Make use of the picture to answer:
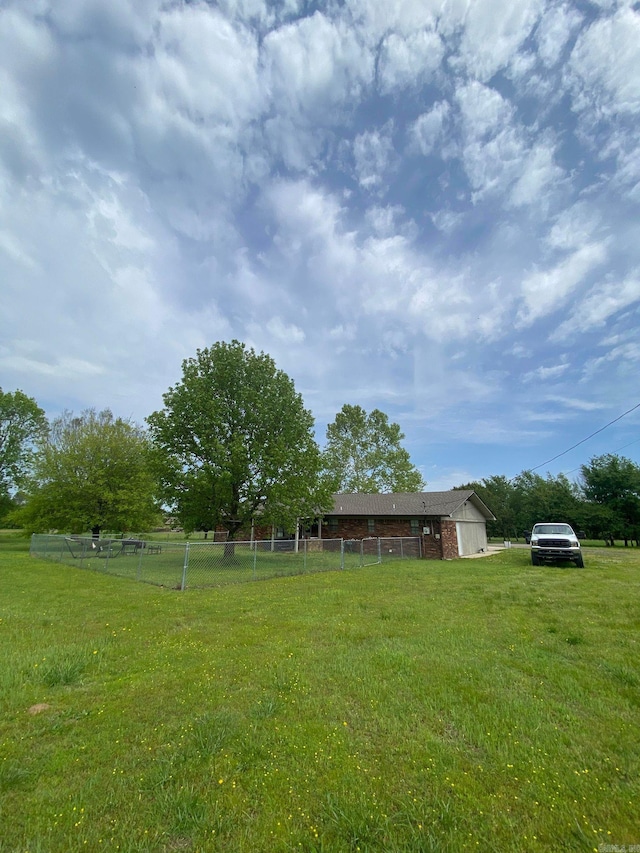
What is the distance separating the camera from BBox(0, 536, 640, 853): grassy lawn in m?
2.28

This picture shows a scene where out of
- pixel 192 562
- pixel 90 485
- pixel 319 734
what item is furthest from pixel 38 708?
pixel 90 485

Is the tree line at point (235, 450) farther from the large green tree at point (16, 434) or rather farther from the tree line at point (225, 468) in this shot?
the large green tree at point (16, 434)

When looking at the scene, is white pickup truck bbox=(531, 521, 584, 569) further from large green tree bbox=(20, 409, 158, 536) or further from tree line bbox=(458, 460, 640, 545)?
large green tree bbox=(20, 409, 158, 536)

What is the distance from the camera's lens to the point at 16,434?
98.8ft

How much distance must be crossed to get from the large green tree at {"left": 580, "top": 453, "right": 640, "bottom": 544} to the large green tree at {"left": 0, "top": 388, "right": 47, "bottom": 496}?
45737mm

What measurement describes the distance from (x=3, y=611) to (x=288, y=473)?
1049 centimetres

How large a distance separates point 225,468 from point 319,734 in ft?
43.2

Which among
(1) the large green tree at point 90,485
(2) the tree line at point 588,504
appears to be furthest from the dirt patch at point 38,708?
(2) the tree line at point 588,504

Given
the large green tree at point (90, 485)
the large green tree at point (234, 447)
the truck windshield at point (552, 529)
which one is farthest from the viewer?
the large green tree at point (90, 485)

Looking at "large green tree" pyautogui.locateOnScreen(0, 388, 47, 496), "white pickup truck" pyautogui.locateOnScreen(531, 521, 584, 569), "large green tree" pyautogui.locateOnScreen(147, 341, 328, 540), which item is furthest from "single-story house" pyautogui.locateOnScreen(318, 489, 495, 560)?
"large green tree" pyautogui.locateOnScreen(0, 388, 47, 496)

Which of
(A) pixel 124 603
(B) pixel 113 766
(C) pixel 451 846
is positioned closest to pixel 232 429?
(A) pixel 124 603

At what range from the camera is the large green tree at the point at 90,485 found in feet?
81.8

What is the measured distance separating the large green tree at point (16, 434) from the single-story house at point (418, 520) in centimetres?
2364

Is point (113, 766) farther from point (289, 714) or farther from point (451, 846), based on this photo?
point (451, 846)
